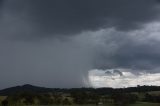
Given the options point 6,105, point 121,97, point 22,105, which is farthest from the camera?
point 121,97

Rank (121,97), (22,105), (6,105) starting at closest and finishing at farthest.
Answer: (6,105) < (22,105) < (121,97)

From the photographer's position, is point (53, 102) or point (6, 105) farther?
point (53, 102)

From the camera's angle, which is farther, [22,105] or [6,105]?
[22,105]

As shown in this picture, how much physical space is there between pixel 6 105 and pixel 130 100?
68.2 meters

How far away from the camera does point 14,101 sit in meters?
191

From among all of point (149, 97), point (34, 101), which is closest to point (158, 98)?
point (149, 97)

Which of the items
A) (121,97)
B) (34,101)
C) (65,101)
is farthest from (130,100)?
(34,101)

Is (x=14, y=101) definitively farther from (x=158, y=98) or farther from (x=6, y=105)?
(x=158, y=98)

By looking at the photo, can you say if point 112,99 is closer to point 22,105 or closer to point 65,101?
point 65,101

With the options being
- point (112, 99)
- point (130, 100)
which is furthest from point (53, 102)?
point (130, 100)

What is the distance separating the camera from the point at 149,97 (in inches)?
7490

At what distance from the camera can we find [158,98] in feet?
600

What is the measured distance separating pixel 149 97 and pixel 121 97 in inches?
665

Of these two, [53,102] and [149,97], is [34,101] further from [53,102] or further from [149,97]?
[149,97]
